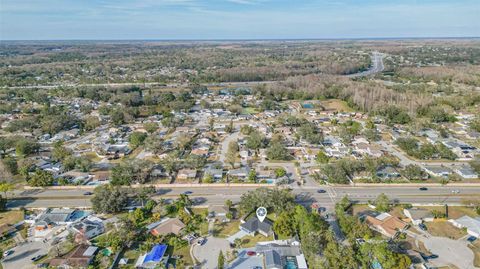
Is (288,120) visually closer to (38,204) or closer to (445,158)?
(445,158)

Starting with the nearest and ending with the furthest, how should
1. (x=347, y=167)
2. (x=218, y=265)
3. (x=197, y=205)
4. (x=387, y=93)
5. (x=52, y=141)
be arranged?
(x=218, y=265) → (x=197, y=205) → (x=347, y=167) → (x=52, y=141) → (x=387, y=93)

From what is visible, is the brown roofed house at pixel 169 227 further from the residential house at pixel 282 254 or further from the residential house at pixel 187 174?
the residential house at pixel 187 174

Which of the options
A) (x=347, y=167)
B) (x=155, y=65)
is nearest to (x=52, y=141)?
(x=347, y=167)

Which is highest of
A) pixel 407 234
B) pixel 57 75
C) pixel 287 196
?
pixel 57 75

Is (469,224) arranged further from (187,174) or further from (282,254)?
(187,174)

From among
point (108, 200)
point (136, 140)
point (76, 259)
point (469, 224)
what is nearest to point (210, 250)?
point (76, 259)

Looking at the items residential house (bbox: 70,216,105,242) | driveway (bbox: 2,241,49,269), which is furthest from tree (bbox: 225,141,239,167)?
driveway (bbox: 2,241,49,269)

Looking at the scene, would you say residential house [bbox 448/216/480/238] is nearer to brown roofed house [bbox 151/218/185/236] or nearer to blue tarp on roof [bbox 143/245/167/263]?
brown roofed house [bbox 151/218/185/236]
